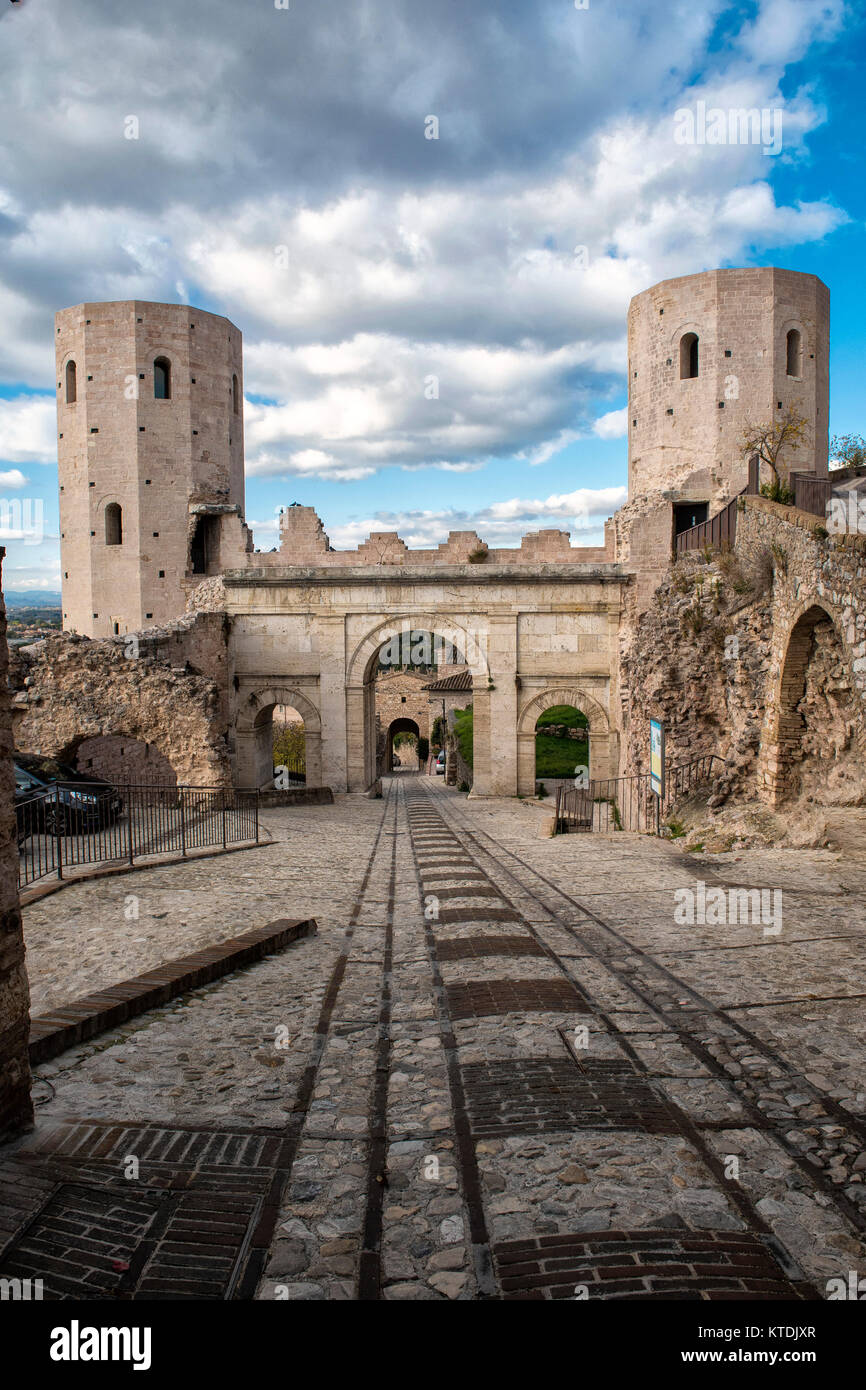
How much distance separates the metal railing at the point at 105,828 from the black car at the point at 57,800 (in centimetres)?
2

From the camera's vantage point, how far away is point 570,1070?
430 centimetres

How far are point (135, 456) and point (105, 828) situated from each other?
16906 mm

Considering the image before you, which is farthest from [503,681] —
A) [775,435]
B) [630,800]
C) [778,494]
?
[775,435]

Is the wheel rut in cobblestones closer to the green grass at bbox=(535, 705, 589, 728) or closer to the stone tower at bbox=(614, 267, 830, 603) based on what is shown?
the stone tower at bbox=(614, 267, 830, 603)

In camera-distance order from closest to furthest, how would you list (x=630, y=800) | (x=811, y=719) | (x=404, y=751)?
(x=811, y=719), (x=630, y=800), (x=404, y=751)

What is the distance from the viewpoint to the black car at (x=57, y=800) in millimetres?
10359

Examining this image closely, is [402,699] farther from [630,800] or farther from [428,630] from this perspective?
[630,800]

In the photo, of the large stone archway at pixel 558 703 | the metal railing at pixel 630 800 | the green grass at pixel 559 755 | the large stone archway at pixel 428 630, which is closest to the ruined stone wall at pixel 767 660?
the metal railing at pixel 630 800

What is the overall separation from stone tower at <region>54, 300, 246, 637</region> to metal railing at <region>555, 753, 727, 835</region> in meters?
15.0

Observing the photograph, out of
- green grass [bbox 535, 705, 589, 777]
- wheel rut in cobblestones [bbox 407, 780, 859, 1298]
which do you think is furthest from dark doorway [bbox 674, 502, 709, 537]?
wheel rut in cobblestones [bbox 407, 780, 859, 1298]

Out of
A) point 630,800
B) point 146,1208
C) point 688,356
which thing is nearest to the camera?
point 146,1208

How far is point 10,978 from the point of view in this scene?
3453mm

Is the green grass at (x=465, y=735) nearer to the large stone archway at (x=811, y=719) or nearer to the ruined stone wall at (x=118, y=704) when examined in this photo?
the ruined stone wall at (x=118, y=704)
